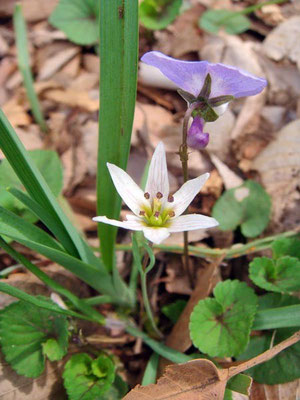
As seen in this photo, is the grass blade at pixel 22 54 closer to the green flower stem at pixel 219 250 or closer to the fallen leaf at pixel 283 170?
the green flower stem at pixel 219 250

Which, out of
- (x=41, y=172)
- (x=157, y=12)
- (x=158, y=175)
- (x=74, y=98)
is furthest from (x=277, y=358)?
(x=157, y=12)

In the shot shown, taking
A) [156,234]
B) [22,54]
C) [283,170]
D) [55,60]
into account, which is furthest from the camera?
[55,60]

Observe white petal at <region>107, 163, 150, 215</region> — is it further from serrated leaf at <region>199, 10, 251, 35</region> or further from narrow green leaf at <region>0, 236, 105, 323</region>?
serrated leaf at <region>199, 10, 251, 35</region>

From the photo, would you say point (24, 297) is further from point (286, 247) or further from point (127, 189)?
point (286, 247)

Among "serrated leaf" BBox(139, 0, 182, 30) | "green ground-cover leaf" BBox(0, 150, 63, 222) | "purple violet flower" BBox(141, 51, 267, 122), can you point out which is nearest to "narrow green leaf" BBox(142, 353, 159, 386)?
"green ground-cover leaf" BBox(0, 150, 63, 222)

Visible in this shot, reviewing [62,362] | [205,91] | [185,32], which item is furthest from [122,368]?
[185,32]

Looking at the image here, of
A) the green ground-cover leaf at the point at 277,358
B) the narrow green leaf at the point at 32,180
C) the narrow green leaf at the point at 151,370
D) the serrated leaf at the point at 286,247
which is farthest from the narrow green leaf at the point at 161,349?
the serrated leaf at the point at 286,247
